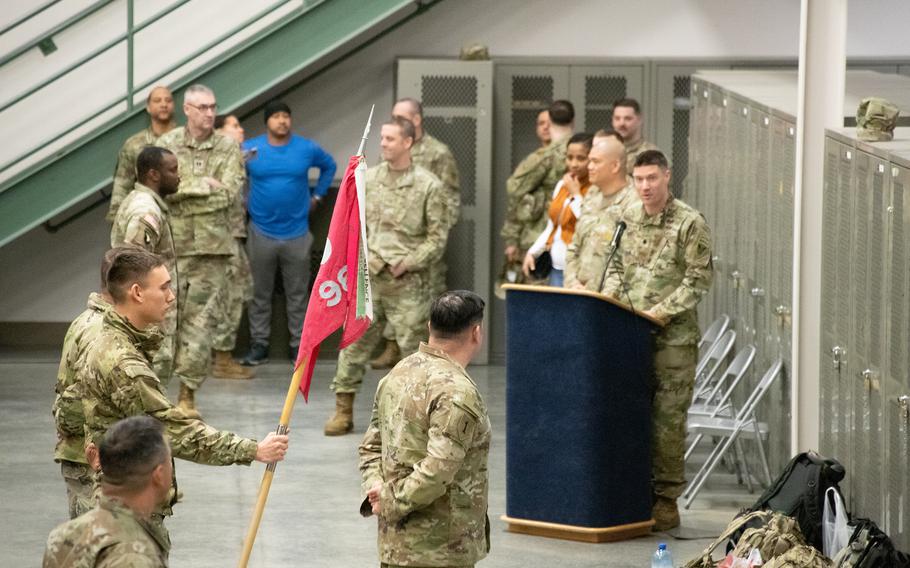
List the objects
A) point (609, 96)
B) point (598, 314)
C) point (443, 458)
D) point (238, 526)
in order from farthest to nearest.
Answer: point (609, 96) < point (238, 526) < point (598, 314) < point (443, 458)

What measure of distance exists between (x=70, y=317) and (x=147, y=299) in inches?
333

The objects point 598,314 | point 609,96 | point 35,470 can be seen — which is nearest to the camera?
point 598,314

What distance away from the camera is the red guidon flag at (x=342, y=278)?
20.7 ft

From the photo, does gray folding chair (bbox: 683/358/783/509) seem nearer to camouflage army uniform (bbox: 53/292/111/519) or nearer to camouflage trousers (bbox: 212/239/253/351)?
camouflage army uniform (bbox: 53/292/111/519)

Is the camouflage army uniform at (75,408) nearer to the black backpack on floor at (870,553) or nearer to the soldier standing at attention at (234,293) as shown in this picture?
the black backpack on floor at (870,553)

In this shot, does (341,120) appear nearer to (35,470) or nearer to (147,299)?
(35,470)

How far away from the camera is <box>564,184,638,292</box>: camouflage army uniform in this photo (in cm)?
852

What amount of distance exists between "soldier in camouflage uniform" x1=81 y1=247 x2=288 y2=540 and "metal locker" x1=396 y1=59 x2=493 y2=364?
24.6 feet

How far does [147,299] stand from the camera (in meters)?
5.43

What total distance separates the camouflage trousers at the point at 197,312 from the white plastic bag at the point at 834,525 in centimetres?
457

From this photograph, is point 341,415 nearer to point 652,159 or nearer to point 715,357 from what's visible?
point 715,357

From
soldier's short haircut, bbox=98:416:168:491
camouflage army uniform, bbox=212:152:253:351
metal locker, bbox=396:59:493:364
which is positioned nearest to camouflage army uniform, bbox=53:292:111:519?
soldier's short haircut, bbox=98:416:168:491

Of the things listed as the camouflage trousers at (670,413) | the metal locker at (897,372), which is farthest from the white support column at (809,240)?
the metal locker at (897,372)

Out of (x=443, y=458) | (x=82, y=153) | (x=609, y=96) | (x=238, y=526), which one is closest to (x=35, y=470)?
(x=238, y=526)
